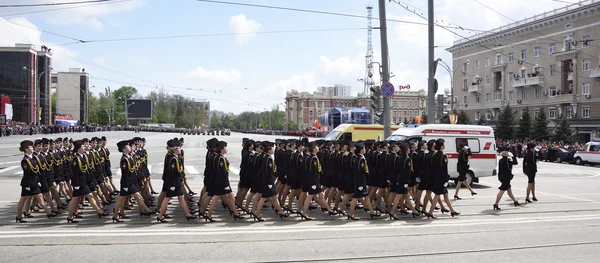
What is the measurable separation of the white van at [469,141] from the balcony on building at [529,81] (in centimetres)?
4521

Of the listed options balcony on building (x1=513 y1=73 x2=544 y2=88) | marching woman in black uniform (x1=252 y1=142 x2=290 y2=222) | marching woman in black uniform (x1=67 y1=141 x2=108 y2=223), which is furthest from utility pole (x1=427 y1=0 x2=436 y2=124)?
balcony on building (x1=513 y1=73 x2=544 y2=88)

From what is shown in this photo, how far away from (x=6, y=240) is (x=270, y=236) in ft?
15.2

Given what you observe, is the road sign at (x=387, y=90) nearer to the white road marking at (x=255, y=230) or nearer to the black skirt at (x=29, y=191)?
the white road marking at (x=255, y=230)

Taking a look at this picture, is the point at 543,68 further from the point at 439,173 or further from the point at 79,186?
the point at 79,186

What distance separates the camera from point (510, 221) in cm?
1133

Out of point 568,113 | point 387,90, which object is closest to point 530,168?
point 387,90

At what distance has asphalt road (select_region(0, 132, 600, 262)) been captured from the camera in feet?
25.5

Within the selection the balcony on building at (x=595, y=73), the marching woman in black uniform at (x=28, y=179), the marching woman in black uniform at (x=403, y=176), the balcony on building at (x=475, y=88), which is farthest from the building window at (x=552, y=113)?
the marching woman in black uniform at (x=28, y=179)

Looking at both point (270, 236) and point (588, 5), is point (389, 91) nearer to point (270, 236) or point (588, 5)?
point (270, 236)

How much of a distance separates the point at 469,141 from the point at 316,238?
35.9 feet

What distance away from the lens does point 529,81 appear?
2331 inches

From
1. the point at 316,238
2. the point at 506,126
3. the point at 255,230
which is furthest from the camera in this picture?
the point at 506,126

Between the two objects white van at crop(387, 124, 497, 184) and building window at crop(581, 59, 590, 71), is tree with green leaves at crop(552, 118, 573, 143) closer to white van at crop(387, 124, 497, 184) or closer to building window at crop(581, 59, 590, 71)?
building window at crop(581, 59, 590, 71)

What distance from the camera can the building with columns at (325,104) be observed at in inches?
5123
